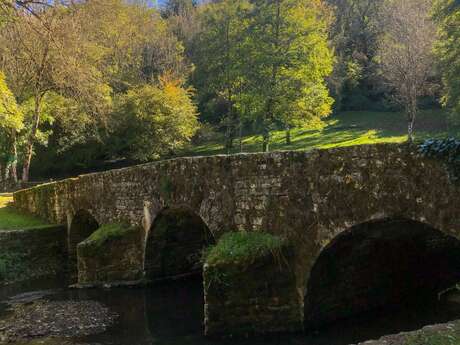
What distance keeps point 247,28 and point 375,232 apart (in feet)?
88.6

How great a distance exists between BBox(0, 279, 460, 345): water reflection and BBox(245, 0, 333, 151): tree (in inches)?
731

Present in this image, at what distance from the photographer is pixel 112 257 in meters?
14.8

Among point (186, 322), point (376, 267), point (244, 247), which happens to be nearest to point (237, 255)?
point (244, 247)

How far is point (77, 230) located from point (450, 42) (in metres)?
21.5

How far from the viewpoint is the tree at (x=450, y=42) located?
24234 mm

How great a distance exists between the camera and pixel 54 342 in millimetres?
9586

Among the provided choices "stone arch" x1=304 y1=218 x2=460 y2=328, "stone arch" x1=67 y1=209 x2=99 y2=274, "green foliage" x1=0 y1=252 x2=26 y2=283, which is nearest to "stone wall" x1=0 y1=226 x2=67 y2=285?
"green foliage" x1=0 y1=252 x2=26 y2=283

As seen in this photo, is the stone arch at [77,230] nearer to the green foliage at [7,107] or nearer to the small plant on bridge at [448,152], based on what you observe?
the green foliage at [7,107]

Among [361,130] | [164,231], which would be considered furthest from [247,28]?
[164,231]

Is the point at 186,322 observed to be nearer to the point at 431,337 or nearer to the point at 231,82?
the point at 431,337

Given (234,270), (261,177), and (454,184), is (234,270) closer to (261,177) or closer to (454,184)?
(261,177)

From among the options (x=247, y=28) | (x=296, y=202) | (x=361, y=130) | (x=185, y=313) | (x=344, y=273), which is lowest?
(x=185, y=313)

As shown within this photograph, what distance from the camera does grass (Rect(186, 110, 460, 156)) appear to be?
35069mm

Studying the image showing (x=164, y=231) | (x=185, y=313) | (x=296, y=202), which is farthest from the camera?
(x=164, y=231)
